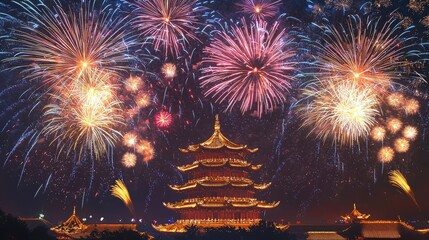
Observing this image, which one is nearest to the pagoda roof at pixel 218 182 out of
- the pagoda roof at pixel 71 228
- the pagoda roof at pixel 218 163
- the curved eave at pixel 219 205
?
the pagoda roof at pixel 218 163

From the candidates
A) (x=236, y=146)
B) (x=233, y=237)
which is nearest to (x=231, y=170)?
(x=236, y=146)

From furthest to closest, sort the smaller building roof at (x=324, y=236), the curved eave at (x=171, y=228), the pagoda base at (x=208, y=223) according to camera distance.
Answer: the curved eave at (x=171, y=228)
the pagoda base at (x=208, y=223)
the smaller building roof at (x=324, y=236)

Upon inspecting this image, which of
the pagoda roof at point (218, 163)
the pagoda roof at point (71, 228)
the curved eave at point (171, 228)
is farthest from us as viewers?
the pagoda roof at point (218, 163)

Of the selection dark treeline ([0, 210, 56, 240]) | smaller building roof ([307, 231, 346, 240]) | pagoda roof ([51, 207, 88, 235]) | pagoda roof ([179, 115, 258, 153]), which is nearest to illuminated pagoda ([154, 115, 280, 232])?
pagoda roof ([179, 115, 258, 153])

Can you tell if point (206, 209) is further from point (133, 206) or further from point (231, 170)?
point (133, 206)

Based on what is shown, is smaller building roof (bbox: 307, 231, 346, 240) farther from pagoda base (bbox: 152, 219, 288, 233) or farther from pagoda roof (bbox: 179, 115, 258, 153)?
pagoda roof (bbox: 179, 115, 258, 153)

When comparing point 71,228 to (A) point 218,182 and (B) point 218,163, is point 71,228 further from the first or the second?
(B) point 218,163

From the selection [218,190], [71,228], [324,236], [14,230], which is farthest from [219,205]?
[14,230]

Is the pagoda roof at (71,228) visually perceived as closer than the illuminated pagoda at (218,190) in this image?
Yes

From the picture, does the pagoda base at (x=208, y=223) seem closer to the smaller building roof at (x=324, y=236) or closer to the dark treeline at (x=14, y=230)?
the smaller building roof at (x=324, y=236)

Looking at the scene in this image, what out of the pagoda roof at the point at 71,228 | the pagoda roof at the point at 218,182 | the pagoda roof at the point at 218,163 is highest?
the pagoda roof at the point at 218,163
